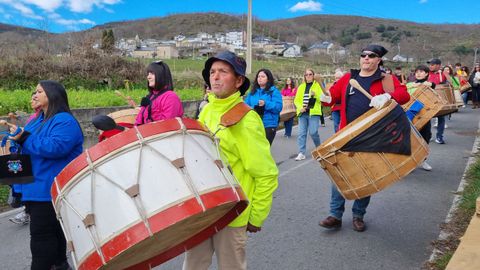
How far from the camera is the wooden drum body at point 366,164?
3717mm

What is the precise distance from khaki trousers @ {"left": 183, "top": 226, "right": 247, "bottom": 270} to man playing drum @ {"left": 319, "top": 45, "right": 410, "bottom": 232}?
212 centimetres

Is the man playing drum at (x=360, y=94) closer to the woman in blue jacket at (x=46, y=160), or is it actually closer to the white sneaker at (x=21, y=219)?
the woman in blue jacket at (x=46, y=160)

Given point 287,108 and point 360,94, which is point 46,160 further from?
point 287,108

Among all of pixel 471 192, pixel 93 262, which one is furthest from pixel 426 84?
pixel 93 262

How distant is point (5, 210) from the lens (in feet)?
19.0

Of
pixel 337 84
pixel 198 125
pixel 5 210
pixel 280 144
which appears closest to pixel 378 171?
pixel 337 84

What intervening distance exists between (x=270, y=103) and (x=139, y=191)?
497cm

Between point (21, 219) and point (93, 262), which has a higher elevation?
point (93, 262)

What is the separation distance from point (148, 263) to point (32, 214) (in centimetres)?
132

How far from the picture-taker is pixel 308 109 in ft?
27.8

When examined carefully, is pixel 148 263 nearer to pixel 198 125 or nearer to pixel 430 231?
pixel 198 125

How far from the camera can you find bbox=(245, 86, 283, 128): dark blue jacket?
673 cm

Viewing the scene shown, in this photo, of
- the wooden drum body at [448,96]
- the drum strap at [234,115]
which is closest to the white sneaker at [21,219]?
the drum strap at [234,115]

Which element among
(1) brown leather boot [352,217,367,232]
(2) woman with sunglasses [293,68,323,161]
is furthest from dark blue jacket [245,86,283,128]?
(1) brown leather boot [352,217,367,232]
